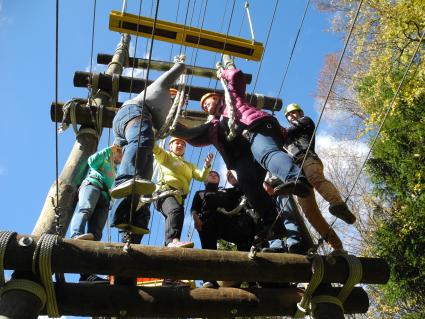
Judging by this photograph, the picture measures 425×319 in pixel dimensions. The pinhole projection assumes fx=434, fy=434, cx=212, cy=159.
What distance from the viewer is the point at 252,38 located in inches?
227

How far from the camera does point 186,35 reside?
223 inches

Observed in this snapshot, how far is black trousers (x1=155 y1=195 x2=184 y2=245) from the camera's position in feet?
11.3

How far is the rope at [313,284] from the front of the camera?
260cm

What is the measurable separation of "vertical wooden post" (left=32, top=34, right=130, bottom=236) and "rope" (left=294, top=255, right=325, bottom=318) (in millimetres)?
1634

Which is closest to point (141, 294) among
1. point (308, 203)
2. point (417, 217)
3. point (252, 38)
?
point (308, 203)

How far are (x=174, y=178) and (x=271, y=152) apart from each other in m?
1.20

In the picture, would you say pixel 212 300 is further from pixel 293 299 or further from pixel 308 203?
pixel 308 203

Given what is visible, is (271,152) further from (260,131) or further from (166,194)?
(166,194)

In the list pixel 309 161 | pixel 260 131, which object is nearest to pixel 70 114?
pixel 260 131

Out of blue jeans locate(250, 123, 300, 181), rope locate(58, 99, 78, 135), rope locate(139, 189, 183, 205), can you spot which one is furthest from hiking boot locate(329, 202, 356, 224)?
rope locate(58, 99, 78, 135)

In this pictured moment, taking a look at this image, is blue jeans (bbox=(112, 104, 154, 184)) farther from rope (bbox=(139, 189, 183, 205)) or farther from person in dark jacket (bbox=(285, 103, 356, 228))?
person in dark jacket (bbox=(285, 103, 356, 228))

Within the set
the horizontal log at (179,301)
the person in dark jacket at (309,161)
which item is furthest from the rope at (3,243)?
the person in dark jacket at (309,161)

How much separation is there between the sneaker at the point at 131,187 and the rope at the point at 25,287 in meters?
0.64

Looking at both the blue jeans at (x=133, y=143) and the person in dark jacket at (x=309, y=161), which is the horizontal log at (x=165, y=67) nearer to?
the person in dark jacket at (x=309, y=161)
